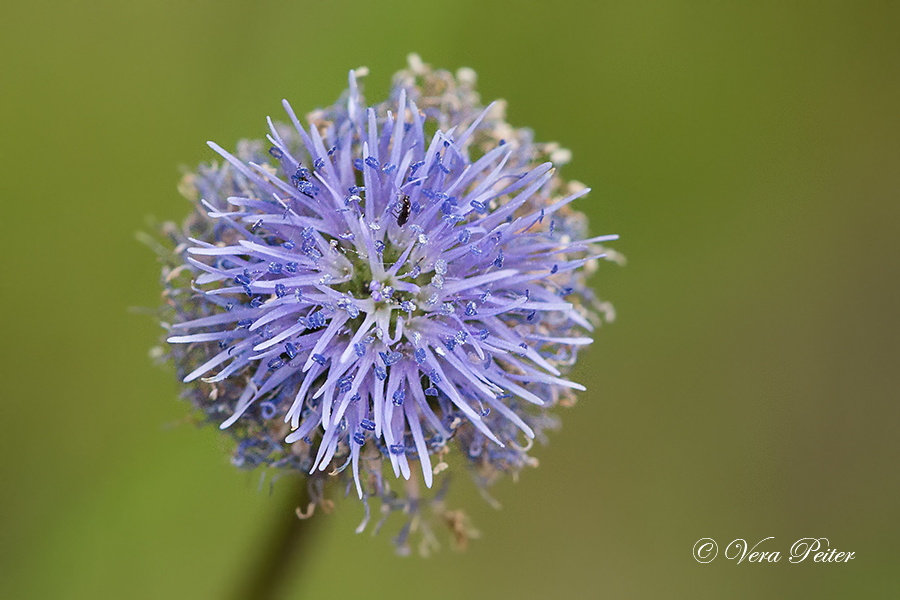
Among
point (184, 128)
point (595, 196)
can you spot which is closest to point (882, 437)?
point (595, 196)

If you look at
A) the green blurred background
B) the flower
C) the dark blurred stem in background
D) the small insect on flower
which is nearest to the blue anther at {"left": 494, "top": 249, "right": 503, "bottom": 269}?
the flower

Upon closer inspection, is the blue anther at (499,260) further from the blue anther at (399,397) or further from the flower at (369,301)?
the blue anther at (399,397)

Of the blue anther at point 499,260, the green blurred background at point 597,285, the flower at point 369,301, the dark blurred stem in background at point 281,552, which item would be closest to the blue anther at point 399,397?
the flower at point 369,301

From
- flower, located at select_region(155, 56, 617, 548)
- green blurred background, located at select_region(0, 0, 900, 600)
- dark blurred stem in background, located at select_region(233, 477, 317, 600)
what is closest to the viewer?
flower, located at select_region(155, 56, 617, 548)

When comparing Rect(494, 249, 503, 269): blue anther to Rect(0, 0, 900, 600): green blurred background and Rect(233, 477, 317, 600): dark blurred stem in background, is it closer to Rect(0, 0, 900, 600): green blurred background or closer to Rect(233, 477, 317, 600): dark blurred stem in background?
Rect(233, 477, 317, 600): dark blurred stem in background

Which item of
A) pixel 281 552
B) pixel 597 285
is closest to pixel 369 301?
pixel 281 552

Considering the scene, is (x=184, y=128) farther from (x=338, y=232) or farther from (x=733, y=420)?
(x=733, y=420)
